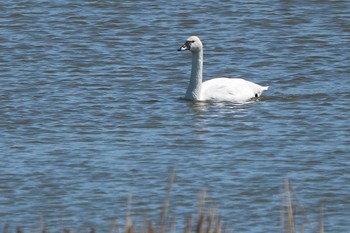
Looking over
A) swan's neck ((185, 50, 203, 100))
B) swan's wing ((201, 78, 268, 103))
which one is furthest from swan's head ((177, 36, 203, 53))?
swan's wing ((201, 78, 268, 103))

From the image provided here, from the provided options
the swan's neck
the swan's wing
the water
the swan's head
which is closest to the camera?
the water

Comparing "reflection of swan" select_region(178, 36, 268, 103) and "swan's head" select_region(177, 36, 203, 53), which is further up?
"swan's head" select_region(177, 36, 203, 53)

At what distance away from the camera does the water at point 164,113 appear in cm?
1010

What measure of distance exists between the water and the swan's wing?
0.32 feet

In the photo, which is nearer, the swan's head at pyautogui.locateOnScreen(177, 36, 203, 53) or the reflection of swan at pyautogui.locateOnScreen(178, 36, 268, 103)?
the reflection of swan at pyautogui.locateOnScreen(178, 36, 268, 103)

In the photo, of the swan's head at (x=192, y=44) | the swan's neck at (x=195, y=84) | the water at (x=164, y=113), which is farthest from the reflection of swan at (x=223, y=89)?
the swan's head at (x=192, y=44)

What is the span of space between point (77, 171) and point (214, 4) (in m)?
9.81

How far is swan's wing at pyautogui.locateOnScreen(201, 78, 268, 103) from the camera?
567 inches

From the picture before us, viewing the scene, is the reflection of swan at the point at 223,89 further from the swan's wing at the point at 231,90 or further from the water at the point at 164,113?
the water at the point at 164,113

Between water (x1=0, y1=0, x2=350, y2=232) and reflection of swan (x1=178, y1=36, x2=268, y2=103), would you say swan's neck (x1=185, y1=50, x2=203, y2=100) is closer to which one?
reflection of swan (x1=178, y1=36, x2=268, y2=103)

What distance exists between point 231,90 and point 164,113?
979 mm

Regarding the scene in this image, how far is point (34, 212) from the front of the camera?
9688mm

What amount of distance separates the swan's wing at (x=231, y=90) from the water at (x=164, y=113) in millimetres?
98

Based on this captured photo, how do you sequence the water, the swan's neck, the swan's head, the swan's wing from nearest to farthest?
1. the water
2. the swan's wing
3. the swan's neck
4. the swan's head
